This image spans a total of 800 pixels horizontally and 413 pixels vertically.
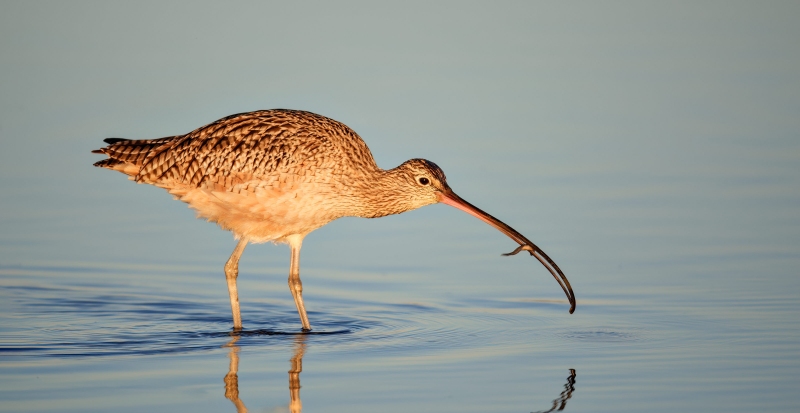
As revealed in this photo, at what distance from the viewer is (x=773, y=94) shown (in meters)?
18.9

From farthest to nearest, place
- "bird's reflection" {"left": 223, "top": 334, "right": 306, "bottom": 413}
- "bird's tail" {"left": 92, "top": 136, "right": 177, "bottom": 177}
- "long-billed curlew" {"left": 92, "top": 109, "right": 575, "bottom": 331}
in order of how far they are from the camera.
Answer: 1. "bird's tail" {"left": 92, "top": 136, "right": 177, "bottom": 177}
2. "long-billed curlew" {"left": 92, "top": 109, "right": 575, "bottom": 331}
3. "bird's reflection" {"left": 223, "top": 334, "right": 306, "bottom": 413}

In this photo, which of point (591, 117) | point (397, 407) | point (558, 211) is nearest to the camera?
point (397, 407)

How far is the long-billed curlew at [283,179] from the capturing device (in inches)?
464

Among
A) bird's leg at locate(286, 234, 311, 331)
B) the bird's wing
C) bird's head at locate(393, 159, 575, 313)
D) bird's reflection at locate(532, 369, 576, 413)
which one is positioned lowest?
bird's reflection at locate(532, 369, 576, 413)

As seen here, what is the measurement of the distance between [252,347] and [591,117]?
356 inches

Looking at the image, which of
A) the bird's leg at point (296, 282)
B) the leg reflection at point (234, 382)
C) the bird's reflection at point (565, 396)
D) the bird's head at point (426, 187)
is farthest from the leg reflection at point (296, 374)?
the bird's head at point (426, 187)

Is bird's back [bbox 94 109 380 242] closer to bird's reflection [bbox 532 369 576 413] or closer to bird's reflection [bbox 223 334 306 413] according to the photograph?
bird's reflection [bbox 223 334 306 413]

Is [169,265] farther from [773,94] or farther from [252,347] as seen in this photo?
[773,94]

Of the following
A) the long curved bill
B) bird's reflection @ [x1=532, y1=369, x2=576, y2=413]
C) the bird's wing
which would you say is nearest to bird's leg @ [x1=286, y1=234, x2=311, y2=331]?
the bird's wing

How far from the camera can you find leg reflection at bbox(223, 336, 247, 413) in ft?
27.8

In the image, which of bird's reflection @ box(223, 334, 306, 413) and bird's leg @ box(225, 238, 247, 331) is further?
bird's leg @ box(225, 238, 247, 331)

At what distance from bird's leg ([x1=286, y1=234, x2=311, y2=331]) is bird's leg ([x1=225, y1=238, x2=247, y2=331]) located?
46 centimetres

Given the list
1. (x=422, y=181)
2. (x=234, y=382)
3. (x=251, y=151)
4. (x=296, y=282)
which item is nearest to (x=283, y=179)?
(x=251, y=151)

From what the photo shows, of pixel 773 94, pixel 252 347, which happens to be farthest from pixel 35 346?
pixel 773 94
